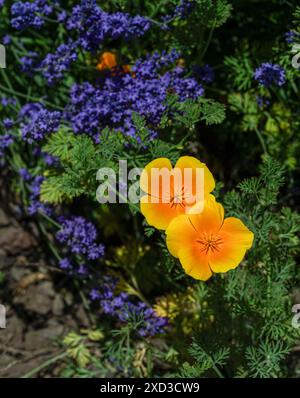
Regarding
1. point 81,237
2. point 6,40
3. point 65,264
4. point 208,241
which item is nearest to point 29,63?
point 6,40

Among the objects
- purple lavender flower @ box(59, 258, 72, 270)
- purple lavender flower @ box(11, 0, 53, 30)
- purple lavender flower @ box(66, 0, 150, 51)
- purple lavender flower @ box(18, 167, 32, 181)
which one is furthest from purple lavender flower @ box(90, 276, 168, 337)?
purple lavender flower @ box(11, 0, 53, 30)

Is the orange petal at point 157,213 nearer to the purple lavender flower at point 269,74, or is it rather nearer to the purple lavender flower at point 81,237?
the purple lavender flower at point 81,237

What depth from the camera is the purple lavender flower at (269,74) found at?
2.78m

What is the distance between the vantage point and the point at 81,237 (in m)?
2.97

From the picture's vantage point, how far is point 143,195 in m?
2.58

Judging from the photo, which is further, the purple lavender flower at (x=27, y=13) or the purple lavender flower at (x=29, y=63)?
the purple lavender flower at (x=29, y=63)

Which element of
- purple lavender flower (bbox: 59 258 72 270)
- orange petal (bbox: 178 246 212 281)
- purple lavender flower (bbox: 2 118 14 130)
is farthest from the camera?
purple lavender flower (bbox: 59 258 72 270)

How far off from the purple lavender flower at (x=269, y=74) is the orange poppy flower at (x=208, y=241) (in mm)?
663

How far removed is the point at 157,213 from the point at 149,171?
A: 0.15 meters

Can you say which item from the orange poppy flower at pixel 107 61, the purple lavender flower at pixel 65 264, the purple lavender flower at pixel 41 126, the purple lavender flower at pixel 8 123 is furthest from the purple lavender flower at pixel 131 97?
the purple lavender flower at pixel 65 264

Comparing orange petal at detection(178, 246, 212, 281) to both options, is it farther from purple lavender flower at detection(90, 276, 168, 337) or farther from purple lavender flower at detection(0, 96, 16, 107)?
purple lavender flower at detection(0, 96, 16, 107)

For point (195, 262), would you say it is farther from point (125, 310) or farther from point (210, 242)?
point (125, 310)

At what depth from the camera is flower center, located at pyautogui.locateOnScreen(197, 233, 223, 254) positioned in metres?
2.37
